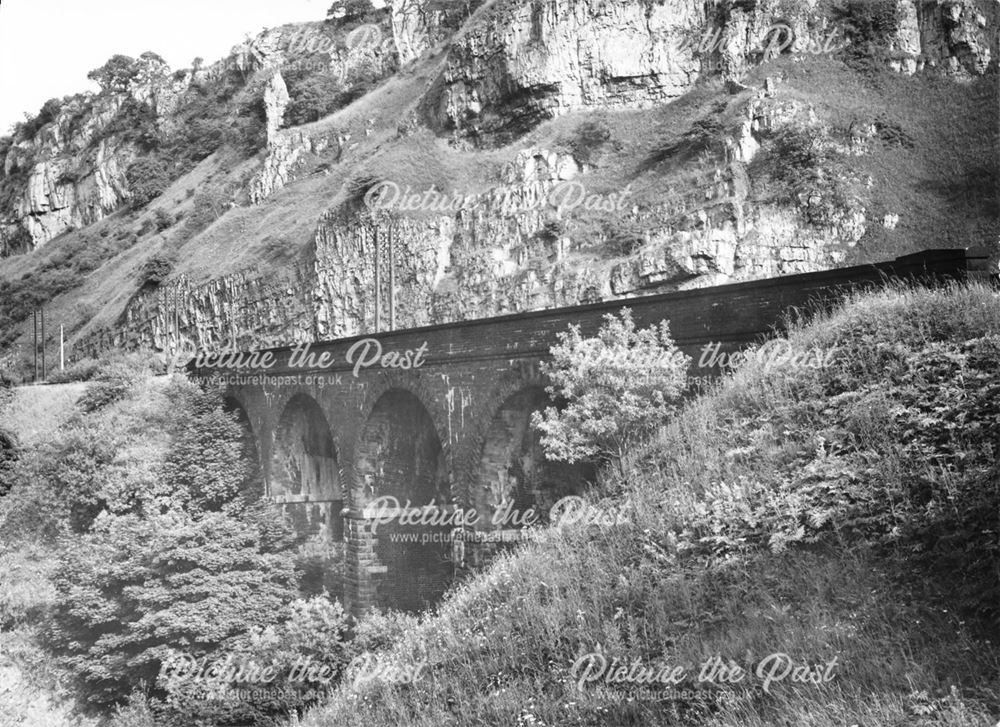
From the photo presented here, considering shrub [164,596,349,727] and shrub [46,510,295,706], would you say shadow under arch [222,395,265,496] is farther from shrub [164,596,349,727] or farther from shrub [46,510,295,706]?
shrub [164,596,349,727]

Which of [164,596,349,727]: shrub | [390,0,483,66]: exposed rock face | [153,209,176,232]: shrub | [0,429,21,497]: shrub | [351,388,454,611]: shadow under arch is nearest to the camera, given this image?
[164,596,349,727]: shrub

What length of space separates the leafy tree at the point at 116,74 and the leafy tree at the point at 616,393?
95.3 metres

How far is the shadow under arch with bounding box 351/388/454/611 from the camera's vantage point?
1898 cm

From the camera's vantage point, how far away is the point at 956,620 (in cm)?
617

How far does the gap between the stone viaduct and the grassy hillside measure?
103 cm

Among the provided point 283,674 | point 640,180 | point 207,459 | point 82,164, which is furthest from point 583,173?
point 82,164

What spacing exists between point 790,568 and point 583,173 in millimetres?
37124

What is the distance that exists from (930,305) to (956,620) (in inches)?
178

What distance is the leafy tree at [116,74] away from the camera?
309ft

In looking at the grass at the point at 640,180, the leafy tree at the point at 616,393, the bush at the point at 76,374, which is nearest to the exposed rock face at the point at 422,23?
the grass at the point at 640,180

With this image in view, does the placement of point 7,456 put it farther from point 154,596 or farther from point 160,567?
point 154,596

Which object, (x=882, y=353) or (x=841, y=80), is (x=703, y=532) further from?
(x=841, y=80)

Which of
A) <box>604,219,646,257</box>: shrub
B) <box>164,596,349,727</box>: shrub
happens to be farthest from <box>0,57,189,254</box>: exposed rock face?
<box>164,596,349,727</box>: shrub

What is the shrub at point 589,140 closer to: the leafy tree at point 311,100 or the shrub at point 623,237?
the shrub at point 623,237
